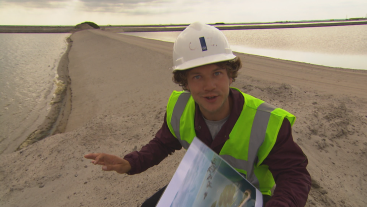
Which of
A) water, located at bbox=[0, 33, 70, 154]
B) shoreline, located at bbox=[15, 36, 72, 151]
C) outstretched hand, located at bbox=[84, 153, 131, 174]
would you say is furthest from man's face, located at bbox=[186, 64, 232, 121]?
water, located at bbox=[0, 33, 70, 154]

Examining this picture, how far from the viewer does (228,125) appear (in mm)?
1597

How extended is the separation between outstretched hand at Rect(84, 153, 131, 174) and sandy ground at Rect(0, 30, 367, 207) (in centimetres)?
101

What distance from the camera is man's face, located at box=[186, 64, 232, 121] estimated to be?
5.25 feet

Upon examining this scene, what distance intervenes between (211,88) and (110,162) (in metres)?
0.86

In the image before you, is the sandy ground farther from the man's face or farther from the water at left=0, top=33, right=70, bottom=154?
the man's face

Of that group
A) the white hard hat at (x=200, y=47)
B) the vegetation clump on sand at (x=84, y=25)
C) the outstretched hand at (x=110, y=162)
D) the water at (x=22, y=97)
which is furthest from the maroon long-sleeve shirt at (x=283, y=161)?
the vegetation clump on sand at (x=84, y=25)

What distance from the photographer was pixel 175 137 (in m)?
2.01

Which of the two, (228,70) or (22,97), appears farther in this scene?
(22,97)

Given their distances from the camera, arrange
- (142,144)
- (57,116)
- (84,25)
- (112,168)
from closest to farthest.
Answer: (112,168) < (142,144) < (57,116) < (84,25)

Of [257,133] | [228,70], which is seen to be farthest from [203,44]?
[257,133]

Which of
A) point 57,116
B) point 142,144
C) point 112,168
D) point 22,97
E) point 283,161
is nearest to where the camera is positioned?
point 283,161

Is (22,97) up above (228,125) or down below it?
below

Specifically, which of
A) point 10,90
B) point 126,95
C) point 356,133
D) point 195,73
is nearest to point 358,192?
point 356,133

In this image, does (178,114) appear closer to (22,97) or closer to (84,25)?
(22,97)
